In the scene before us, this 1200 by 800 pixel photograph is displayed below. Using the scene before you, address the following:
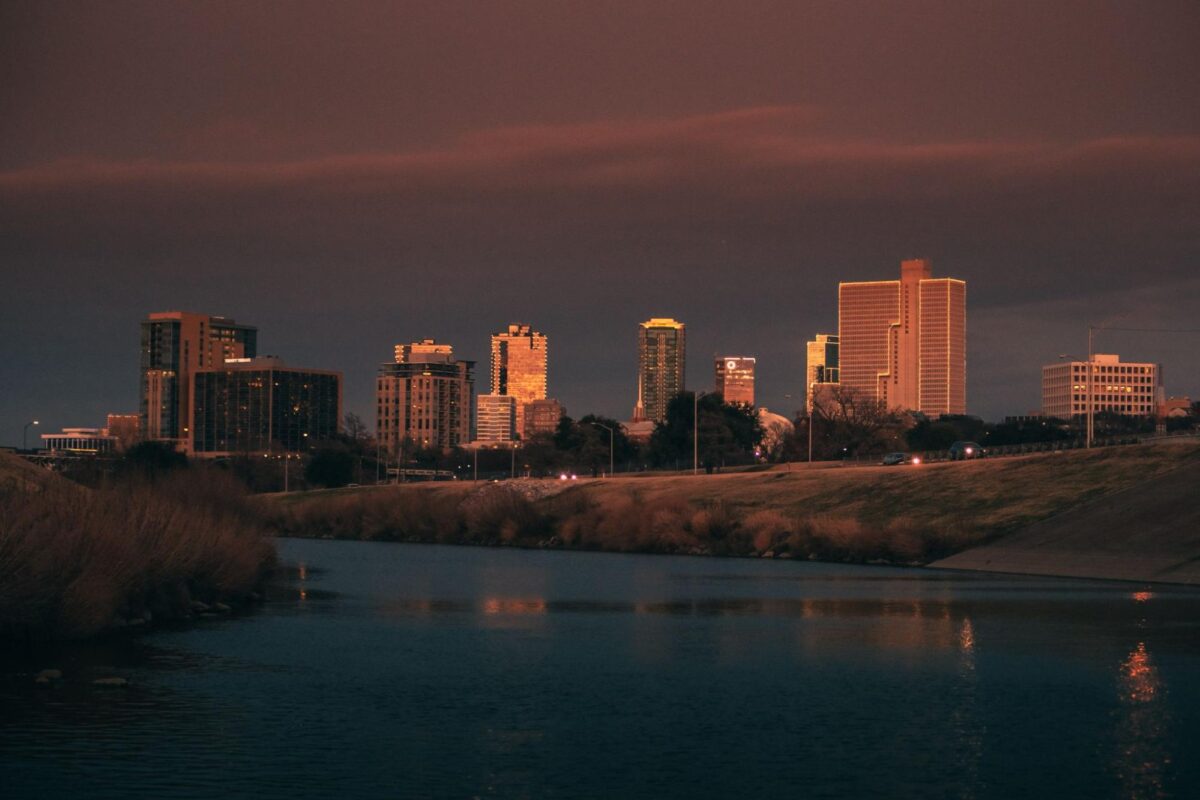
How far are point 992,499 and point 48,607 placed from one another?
7098 centimetres

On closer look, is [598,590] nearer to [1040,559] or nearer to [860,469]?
[1040,559]

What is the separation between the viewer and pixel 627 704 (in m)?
35.6

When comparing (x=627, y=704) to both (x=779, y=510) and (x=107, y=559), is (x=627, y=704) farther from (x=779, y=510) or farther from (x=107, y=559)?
(x=779, y=510)

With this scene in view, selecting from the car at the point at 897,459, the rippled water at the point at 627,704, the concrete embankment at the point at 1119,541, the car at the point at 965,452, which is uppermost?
the car at the point at 965,452

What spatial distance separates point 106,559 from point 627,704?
19.0 meters

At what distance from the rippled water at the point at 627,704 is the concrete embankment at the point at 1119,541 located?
15137mm

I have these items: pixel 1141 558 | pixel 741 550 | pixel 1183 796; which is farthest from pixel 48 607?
pixel 741 550

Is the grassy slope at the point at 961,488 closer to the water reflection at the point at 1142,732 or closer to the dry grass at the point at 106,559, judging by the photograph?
the dry grass at the point at 106,559

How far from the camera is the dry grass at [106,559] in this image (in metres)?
41.4

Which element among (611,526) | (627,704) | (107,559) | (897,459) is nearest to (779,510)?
(611,526)

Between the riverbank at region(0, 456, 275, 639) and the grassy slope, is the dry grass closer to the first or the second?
the riverbank at region(0, 456, 275, 639)

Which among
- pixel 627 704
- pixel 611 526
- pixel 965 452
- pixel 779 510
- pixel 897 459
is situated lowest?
pixel 627 704

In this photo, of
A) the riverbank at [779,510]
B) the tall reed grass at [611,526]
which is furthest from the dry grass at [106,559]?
the riverbank at [779,510]

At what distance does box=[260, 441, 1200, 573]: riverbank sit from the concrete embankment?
2432 mm
